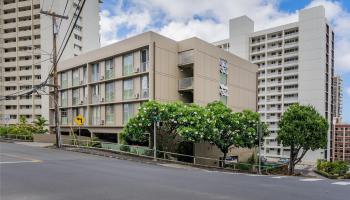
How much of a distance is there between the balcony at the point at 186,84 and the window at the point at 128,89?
498cm

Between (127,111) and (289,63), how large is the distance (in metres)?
54.0

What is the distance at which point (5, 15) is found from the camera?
7612cm

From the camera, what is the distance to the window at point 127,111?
31.1m

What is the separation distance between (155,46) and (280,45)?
182 ft

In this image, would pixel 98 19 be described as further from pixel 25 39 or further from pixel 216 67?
pixel 216 67

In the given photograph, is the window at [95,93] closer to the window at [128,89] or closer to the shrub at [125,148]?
the window at [128,89]

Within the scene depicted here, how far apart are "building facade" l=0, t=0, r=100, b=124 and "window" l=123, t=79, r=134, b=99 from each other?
4380cm

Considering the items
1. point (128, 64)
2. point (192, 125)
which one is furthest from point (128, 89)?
point (192, 125)

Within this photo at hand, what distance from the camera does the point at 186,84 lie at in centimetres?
3138

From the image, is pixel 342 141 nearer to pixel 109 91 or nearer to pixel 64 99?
pixel 64 99

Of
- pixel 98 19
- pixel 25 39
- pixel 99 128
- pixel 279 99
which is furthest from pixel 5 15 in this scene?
pixel 279 99

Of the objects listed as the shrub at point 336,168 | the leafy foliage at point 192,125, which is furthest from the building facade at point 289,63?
the leafy foliage at point 192,125

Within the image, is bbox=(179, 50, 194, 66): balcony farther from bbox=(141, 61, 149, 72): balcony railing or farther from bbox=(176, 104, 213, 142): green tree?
bbox=(176, 104, 213, 142): green tree

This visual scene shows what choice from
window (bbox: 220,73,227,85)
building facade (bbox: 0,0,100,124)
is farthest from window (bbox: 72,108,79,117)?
building facade (bbox: 0,0,100,124)
